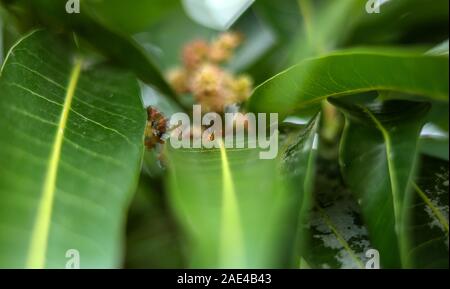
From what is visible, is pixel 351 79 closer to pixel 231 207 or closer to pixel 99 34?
pixel 231 207

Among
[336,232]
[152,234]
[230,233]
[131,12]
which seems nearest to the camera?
[230,233]

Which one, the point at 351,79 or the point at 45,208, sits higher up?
the point at 351,79

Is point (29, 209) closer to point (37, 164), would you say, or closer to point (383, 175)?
point (37, 164)

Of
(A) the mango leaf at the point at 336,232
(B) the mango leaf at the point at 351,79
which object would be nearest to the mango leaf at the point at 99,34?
(B) the mango leaf at the point at 351,79

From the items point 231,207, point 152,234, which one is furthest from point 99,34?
point 231,207

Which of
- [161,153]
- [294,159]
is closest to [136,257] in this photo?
[161,153]

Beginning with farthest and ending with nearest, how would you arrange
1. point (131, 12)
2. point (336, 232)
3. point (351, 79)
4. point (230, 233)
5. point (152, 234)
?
point (131, 12), point (152, 234), point (336, 232), point (351, 79), point (230, 233)
